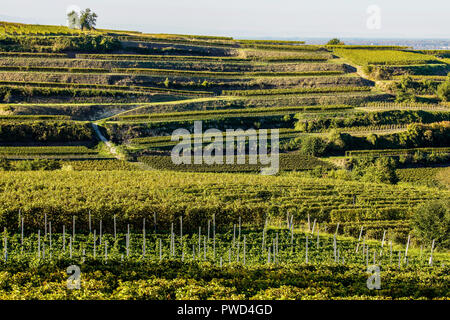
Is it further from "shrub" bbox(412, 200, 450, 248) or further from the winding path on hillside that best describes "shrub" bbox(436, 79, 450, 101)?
the winding path on hillside

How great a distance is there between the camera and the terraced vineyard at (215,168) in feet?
84.1

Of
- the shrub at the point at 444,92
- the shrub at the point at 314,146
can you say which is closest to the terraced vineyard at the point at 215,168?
the shrub at the point at 314,146

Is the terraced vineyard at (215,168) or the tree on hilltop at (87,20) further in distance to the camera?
the tree on hilltop at (87,20)

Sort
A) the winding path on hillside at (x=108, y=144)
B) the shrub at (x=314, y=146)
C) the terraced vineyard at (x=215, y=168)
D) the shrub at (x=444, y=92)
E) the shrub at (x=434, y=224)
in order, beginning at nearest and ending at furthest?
the terraced vineyard at (x=215, y=168) → the shrub at (x=434, y=224) → the winding path on hillside at (x=108, y=144) → the shrub at (x=314, y=146) → the shrub at (x=444, y=92)

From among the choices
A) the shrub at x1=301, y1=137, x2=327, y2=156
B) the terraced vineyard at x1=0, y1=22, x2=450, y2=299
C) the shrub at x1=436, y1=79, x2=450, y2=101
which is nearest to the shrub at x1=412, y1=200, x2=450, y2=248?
the terraced vineyard at x1=0, y1=22, x2=450, y2=299

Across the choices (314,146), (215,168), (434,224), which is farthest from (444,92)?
(434,224)

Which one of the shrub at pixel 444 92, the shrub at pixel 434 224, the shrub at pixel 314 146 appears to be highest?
the shrub at pixel 444 92

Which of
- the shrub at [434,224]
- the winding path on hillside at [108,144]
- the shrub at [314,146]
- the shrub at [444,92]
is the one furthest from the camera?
the shrub at [444,92]

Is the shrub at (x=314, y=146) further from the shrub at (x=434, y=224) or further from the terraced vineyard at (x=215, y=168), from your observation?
the shrub at (x=434, y=224)

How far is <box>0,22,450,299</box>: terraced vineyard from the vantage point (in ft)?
84.1

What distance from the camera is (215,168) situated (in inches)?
2216

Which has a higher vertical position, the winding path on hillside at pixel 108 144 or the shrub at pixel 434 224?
the winding path on hillside at pixel 108 144

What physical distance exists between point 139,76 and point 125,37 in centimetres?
1644

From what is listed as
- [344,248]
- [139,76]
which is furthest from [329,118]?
[344,248]
